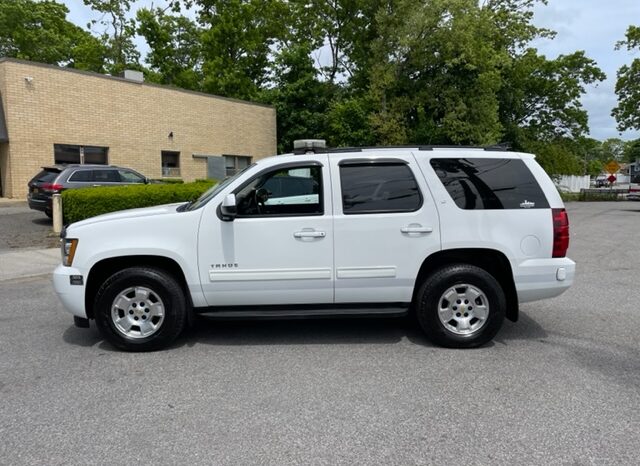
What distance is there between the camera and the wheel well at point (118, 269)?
4801 mm

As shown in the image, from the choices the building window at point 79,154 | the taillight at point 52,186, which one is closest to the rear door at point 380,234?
the taillight at point 52,186

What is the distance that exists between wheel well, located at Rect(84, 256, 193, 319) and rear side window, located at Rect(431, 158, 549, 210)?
2.69 meters

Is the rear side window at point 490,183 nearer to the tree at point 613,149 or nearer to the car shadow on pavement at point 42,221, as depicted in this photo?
the car shadow on pavement at point 42,221

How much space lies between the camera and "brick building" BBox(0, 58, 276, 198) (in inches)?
741

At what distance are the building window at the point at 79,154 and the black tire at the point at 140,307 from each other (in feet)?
57.8

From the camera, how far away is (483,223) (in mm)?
4816

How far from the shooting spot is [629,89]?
103 feet

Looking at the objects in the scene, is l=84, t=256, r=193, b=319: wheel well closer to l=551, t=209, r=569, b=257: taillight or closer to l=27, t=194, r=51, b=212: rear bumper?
l=551, t=209, r=569, b=257: taillight

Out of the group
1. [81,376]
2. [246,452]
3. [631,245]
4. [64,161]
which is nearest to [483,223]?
[246,452]

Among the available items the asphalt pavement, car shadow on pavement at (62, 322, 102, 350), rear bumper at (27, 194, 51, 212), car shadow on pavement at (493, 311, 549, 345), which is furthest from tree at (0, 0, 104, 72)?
car shadow on pavement at (493, 311, 549, 345)

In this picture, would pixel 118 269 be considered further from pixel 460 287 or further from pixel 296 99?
pixel 296 99

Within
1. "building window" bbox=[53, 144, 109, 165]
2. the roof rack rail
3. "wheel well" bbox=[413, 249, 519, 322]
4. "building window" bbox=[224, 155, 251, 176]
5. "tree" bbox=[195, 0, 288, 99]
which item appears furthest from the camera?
"tree" bbox=[195, 0, 288, 99]

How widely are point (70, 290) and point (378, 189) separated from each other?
3.04 m

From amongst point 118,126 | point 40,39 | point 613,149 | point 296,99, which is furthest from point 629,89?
point 613,149
